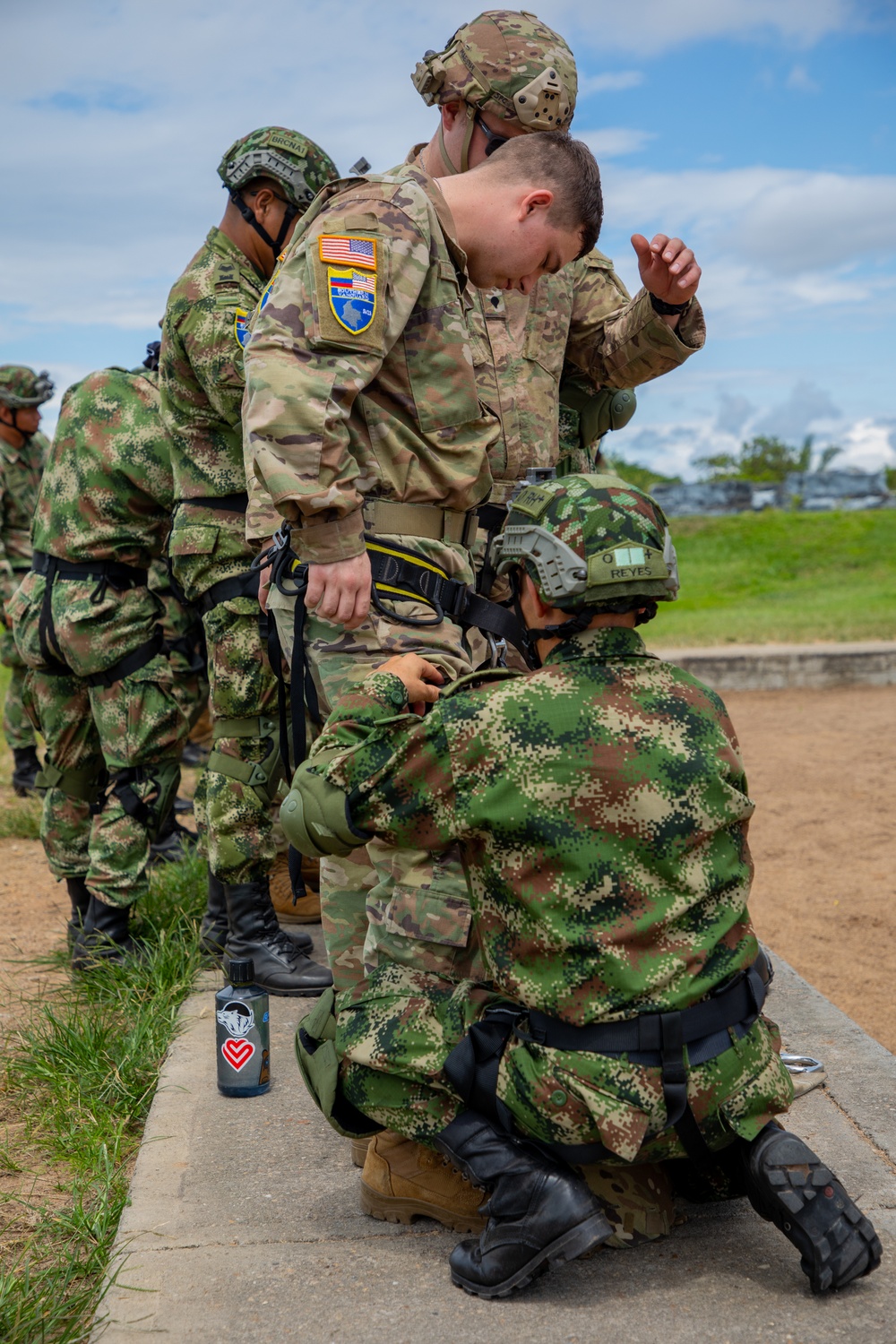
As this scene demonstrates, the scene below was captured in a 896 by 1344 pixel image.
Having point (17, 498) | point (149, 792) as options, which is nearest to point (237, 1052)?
point (149, 792)

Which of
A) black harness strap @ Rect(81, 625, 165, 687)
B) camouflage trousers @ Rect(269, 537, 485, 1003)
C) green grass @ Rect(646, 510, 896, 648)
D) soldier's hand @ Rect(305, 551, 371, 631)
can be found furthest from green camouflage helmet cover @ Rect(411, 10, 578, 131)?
green grass @ Rect(646, 510, 896, 648)

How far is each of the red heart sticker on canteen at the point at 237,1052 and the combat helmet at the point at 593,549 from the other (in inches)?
51.5

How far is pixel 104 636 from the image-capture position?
4105 millimetres

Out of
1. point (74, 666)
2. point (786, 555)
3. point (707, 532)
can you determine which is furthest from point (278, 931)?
point (707, 532)

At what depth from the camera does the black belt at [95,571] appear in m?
4.20

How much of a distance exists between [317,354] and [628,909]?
50.8 inches

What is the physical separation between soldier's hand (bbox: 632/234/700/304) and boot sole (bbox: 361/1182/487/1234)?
2.18 meters

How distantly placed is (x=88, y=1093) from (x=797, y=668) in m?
8.53

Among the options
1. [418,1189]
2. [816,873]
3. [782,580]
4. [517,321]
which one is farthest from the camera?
[782,580]

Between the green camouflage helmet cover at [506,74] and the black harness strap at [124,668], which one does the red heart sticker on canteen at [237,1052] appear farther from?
the green camouflage helmet cover at [506,74]

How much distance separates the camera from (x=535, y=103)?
10.1ft

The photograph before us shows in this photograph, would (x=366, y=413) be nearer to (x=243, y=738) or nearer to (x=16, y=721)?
(x=243, y=738)

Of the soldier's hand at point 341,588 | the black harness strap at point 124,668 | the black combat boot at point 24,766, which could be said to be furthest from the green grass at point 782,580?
the soldier's hand at point 341,588

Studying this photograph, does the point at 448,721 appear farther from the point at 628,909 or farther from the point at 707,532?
the point at 707,532
